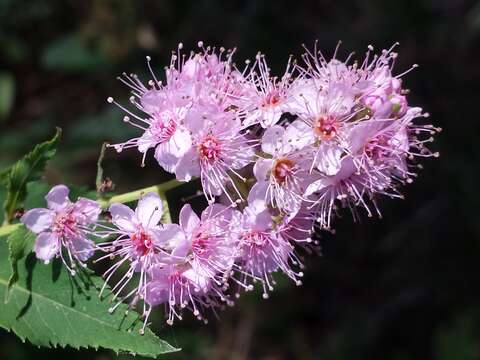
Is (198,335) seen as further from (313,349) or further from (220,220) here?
(220,220)

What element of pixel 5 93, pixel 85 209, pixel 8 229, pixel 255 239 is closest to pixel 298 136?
pixel 255 239

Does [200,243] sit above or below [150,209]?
below

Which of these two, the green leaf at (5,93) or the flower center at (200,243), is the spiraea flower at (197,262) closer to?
the flower center at (200,243)

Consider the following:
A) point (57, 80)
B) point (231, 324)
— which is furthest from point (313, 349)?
point (57, 80)

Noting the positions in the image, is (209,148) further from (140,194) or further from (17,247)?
(17,247)

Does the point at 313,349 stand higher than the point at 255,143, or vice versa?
the point at 255,143

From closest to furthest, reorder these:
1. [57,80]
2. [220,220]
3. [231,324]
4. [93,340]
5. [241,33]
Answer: [93,340] → [220,220] → [241,33] → [231,324] → [57,80]

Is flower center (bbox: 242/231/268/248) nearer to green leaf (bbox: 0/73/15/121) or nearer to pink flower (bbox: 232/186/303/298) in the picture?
pink flower (bbox: 232/186/303/298)
